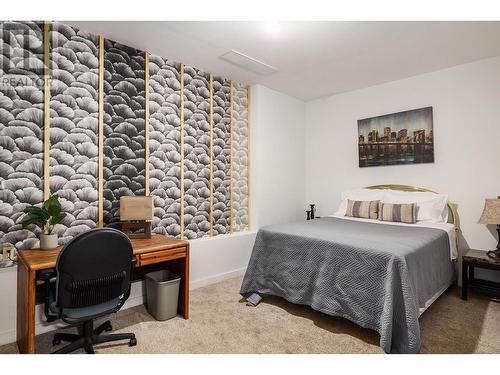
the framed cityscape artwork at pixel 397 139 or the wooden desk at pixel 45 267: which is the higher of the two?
the framed cityscape artwork at pixel 397 139

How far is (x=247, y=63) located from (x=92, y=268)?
272 cm

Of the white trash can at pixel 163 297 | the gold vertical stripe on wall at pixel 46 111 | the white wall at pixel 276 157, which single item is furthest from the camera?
the white wall at pixel 276 157

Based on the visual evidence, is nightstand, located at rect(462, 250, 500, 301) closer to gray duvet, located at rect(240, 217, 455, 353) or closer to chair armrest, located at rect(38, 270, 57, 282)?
gray duvet, located at rect(240, 217, 455, 353)

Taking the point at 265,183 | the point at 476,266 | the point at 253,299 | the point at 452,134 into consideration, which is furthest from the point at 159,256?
the point at 452,134

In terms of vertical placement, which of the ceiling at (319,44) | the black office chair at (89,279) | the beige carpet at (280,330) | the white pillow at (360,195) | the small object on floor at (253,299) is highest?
the ceiling at (319,44)

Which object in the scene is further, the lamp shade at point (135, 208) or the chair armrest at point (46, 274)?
the lamp shade at point (135, 208)

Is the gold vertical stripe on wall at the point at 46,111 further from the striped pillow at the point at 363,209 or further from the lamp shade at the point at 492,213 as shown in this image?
the lamp shade at the point at 492,213

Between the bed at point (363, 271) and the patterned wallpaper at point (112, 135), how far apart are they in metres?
1.17

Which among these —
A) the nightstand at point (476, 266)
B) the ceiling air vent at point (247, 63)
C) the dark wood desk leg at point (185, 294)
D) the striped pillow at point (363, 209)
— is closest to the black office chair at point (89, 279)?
the dark wood desk leg at point (185, 294)

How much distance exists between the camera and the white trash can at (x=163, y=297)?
2578 mm

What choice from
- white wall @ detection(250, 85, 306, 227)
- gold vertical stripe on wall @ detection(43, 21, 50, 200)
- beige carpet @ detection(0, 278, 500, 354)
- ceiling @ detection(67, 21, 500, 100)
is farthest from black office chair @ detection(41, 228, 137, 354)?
white wall @ detection(250, 85, 306, 227)

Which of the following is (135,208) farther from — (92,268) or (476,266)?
(476,266)

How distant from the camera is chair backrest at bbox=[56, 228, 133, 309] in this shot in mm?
1761

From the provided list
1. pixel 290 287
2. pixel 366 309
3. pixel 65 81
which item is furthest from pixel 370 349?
pixel 65 81
